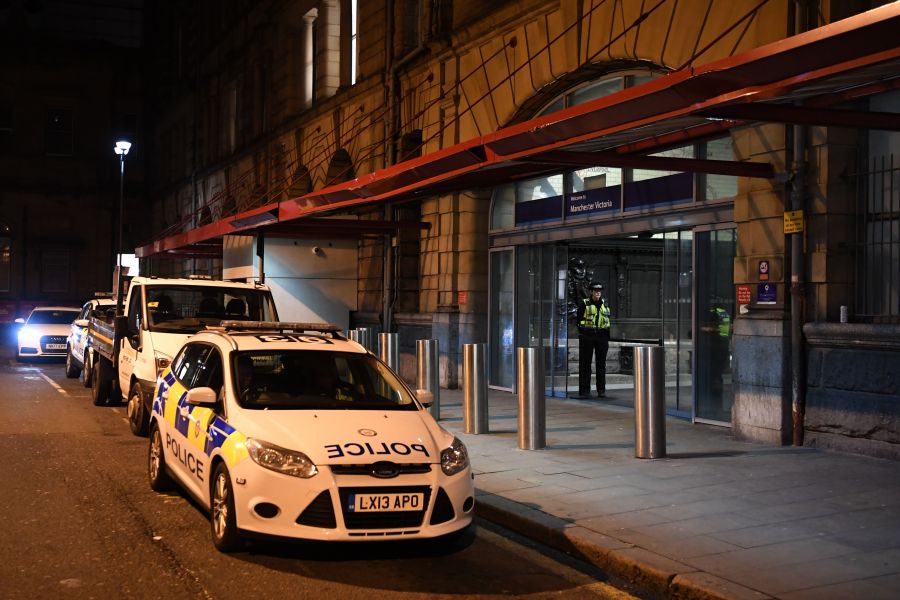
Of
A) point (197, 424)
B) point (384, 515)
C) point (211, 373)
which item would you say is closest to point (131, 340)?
point (211, 373)

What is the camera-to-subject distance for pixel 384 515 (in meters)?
6.16

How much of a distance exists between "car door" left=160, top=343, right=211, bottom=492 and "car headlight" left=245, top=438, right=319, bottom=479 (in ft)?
2.86

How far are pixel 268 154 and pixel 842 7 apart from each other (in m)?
21.0

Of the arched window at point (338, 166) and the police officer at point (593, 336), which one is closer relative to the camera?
the police officer at point (593, 336)

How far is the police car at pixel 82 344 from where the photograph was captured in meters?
18.0

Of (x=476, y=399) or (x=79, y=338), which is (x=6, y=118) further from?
(x=476, y=399)

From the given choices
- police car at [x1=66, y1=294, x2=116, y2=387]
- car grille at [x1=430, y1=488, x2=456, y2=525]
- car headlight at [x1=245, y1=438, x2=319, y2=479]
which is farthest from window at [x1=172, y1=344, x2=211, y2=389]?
police car at [x1=66, y1=294, x2=116, y2=387]

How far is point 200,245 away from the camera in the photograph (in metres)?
26.4

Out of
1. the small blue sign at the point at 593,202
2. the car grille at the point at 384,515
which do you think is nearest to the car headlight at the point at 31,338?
the small blue sign at the point at 593,202

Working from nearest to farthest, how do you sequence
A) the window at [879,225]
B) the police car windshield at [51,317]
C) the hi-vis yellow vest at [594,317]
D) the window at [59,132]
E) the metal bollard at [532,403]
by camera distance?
the window at [879,225] < the metal bollard at [532,403] < the hi-vis yellow vest at [594,317] < the police car windshield at [51,317] < the window at [59,132]

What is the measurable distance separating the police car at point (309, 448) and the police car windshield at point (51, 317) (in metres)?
18.9

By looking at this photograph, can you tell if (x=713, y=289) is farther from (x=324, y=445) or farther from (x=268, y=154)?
(x=268, y=154)

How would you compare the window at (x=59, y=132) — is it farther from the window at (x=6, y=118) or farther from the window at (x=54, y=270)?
the window at (x=54, y=270)

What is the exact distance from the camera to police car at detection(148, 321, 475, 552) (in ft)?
20.1
